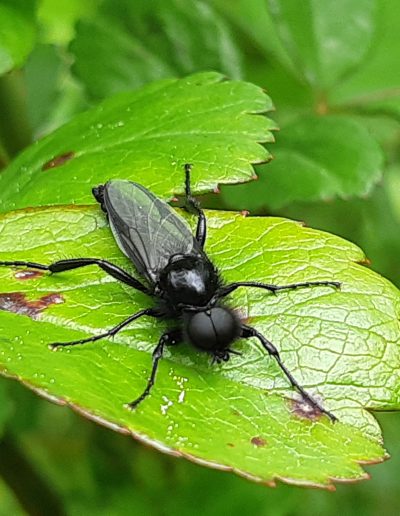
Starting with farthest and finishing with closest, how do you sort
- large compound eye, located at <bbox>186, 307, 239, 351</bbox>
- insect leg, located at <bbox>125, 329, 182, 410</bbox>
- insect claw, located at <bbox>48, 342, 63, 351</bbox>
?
large compound eye, located at <bbox>186, 307, 239, 351</bbox> < insect claw, located at <bbox>48, 342, 63, 351</bbox> < insect leg, located at <bbox>125, 329, 182, 410</bbox>

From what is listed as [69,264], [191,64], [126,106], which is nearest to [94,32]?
[191,64]

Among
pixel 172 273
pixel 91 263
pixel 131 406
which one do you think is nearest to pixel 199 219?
pixel 172 273

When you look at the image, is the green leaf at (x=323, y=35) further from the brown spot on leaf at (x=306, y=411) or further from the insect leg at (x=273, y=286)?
the brown spot on leaf at (x=306, y=411)

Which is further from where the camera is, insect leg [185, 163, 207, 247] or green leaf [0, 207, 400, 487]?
insect leg [185, 163, 207, 247]

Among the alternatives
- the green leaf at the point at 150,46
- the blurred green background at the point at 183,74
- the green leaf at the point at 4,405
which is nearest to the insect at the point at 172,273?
the blurred green background at the point at 183,74

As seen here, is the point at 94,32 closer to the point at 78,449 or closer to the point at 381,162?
the point at 381,162

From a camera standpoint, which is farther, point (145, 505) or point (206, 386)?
point (145, 505)

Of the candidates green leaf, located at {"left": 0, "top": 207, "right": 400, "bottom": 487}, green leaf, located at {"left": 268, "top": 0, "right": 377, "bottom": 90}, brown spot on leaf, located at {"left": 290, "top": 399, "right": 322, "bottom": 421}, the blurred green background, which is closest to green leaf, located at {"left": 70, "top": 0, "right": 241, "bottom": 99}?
the blurred green background

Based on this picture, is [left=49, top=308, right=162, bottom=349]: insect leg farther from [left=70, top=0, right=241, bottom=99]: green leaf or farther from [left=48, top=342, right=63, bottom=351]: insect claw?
[left=70, top=0, right=241, bottom=99]: green leaf
